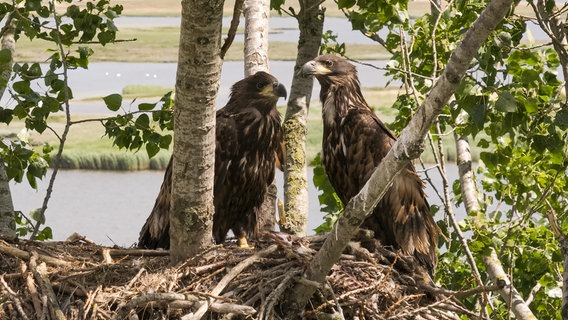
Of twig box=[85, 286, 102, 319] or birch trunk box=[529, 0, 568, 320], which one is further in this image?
birch trunk box=[529, 0, 568, 320]

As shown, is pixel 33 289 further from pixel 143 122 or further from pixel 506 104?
pixel 506 104

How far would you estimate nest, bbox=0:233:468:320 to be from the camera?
4.98m

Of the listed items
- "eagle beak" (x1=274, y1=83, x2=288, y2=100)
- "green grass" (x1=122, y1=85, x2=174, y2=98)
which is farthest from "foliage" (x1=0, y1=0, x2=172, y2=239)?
"green grass" (x1=122, y1=85, x2=174, y2=98)

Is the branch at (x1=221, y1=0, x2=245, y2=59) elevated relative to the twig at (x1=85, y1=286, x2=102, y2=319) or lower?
elevated

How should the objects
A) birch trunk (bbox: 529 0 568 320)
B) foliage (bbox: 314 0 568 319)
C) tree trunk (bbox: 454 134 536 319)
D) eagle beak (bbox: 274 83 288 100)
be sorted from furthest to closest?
tree trunk (bbox: 454 134 536 319), eagle beak (bbox: 274 83 288 100), birch trunk (bbox: 529 0 568 320), foliage (bbox: 314 0 568 319)

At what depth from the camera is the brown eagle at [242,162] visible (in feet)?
20.7

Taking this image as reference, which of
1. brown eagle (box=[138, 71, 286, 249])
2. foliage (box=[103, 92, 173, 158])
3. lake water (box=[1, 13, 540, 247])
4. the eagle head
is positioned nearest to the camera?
brown eagle (box=[138, 71, 286, 249])

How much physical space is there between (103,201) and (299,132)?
7912 mm

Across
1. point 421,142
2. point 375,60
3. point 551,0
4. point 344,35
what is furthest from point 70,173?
point 421,142

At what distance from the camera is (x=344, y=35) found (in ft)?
80.1

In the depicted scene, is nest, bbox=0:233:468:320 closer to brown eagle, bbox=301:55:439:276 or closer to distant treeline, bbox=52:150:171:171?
brown eagle, bbox=301:55:439:276

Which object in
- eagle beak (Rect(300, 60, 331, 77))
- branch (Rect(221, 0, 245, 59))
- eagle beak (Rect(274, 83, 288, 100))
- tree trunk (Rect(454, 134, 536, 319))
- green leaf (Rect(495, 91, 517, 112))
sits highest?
branch (Rect(221, 0, 245, 59))

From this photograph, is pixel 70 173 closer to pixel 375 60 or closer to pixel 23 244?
pixel 375 60

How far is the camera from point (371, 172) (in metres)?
6.45
